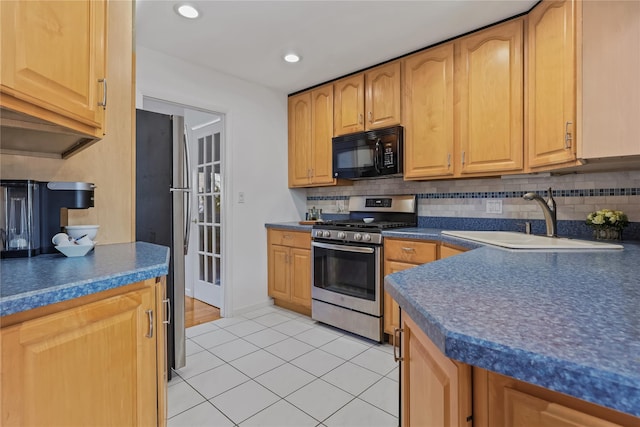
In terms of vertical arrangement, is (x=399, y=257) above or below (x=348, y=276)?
above

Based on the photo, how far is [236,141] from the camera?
10.5 ft

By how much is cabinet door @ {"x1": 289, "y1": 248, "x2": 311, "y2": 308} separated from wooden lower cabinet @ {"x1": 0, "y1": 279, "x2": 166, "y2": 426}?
199 cm

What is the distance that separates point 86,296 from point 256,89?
2.91 metres

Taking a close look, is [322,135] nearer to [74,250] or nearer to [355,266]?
[355,266]

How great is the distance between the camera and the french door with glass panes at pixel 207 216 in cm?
344

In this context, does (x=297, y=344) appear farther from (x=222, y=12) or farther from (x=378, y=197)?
(x=222, y=12)

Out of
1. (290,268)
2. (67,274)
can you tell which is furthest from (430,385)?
(290,268)

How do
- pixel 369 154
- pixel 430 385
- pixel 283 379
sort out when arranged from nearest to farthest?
pixel 430 385 → pixel 283 379 → pixel 369 154

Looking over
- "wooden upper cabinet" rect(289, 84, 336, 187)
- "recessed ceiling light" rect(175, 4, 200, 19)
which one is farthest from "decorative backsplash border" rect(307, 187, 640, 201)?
"recessed ceiling light" rect(175, 4, 200, 19)

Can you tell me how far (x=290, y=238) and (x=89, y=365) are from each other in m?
2.41

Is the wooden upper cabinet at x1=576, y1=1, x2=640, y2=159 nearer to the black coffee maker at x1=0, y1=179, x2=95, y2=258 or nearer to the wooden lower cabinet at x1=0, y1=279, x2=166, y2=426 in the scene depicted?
the wooden lower cabinet at x1=0, y1=279, x2=166, y2=426

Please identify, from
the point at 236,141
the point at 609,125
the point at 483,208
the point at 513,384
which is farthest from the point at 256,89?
the point at 513,384

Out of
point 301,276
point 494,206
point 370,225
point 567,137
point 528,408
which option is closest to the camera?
point 528,408

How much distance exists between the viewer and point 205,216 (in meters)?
3.62
